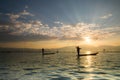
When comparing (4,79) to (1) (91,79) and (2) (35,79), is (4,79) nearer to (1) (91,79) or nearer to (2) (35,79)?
(2) (35,79)

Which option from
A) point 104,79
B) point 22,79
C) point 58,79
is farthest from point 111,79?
point 22,79

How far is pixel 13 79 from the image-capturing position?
774 inches

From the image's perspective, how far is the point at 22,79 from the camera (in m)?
19.6

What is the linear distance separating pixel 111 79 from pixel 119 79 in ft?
2.84

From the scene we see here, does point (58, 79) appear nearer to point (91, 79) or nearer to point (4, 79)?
point (91, 79)

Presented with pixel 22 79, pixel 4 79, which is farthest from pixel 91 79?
pixel 4 79

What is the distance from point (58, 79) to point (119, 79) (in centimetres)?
692

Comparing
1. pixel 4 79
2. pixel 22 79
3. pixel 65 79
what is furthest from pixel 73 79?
pixel 4 79

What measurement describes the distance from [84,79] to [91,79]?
0.81 m

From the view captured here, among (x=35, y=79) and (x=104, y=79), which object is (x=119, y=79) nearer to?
(x=104, y=79)

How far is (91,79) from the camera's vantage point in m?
19.2

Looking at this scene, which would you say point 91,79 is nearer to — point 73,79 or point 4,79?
point 73,79

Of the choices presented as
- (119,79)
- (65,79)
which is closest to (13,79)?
(65,79)

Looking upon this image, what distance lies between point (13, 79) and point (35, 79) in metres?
2.58
